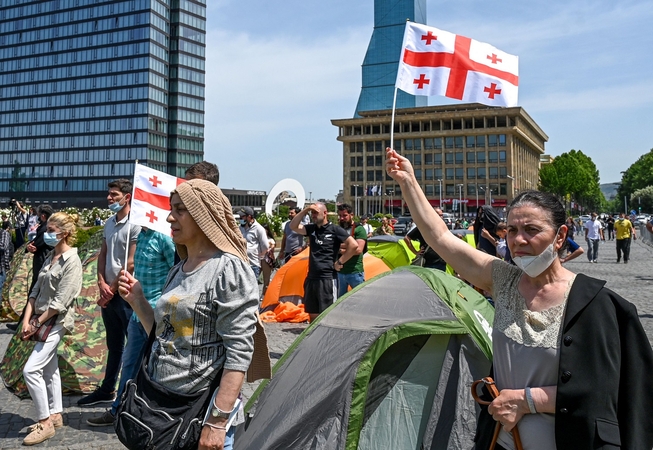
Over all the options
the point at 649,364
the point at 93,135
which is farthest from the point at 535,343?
the point at 93,135

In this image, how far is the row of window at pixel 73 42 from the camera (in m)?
87.7

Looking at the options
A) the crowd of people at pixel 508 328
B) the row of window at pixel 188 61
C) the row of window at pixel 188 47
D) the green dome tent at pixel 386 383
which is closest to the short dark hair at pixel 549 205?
the crowd of people at pixel 508 328

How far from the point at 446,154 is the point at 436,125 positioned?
508cm

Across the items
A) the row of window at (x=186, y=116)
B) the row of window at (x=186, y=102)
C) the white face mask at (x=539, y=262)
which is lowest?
the white face mask at (x=539, y=262)

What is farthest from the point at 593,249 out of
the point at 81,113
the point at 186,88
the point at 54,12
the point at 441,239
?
the point at 54,12

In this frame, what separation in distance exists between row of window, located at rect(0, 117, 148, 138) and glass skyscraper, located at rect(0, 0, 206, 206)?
6.3 inches

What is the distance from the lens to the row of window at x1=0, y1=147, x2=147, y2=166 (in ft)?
293

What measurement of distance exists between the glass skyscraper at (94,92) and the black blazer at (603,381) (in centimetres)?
8772

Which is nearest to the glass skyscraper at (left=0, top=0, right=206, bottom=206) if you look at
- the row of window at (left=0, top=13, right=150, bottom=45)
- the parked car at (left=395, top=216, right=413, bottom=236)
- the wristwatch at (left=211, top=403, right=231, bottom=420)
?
the row of window at (left=0, top=13, right=150, bottom=45)

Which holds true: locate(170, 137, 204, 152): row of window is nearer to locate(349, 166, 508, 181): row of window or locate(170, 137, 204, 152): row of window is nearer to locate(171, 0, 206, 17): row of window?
locate(171, 0, 206, 17): row of window

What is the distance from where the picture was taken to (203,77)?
96.3 metres

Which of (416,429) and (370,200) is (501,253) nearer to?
(416,429)

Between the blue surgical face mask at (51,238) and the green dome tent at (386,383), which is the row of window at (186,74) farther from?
the green dome tent at (386,383)

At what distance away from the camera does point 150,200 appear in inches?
170
